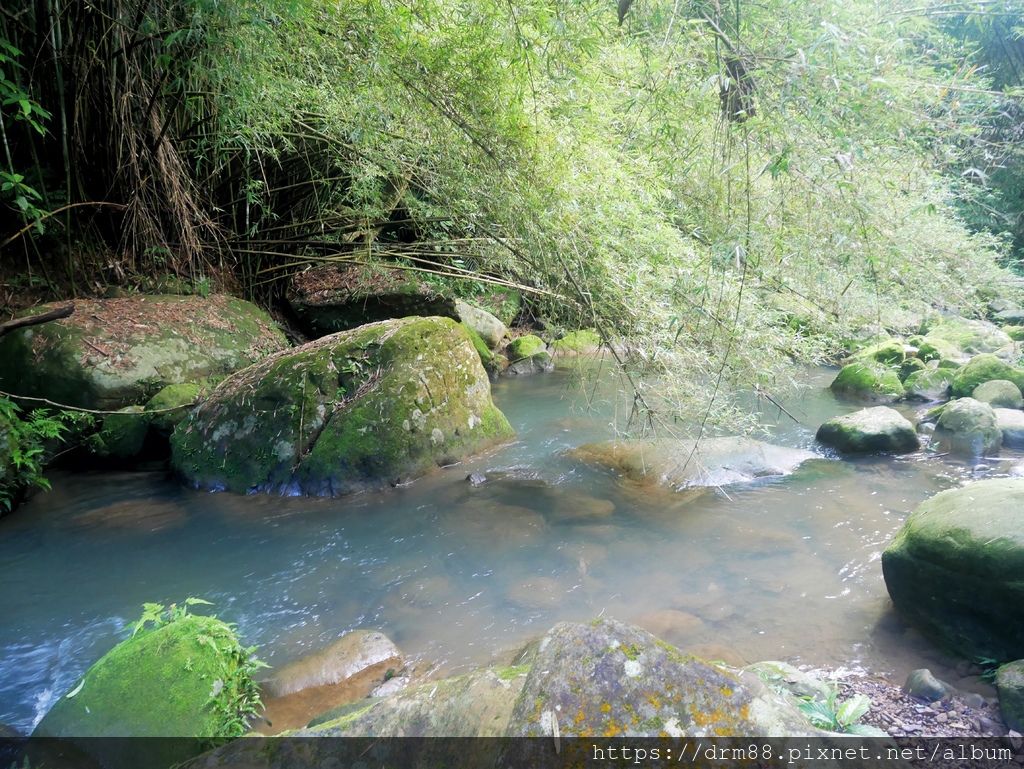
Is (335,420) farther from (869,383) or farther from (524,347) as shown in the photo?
(869,383)

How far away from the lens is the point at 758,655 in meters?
2.91

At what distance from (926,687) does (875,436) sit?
11.9 ft

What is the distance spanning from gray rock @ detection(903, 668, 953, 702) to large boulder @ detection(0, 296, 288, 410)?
19.9ft

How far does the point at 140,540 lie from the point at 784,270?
473cm

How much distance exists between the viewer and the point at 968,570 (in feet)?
8.89

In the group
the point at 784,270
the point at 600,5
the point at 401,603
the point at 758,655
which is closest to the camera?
the point at 600,5

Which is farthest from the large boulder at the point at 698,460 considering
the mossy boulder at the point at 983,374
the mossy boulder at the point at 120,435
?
the mossy boulder at the point at 120,435

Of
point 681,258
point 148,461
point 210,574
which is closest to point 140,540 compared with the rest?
point 210,574

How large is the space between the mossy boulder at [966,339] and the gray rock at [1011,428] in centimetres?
360

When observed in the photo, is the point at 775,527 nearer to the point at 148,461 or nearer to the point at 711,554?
the point at 711,554

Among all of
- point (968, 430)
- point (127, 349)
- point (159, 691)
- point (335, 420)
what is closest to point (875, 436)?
point (968, 430)

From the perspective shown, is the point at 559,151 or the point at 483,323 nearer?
the point at 559,151

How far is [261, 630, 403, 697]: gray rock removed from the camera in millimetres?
2795

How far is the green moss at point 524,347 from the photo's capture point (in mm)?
10367
